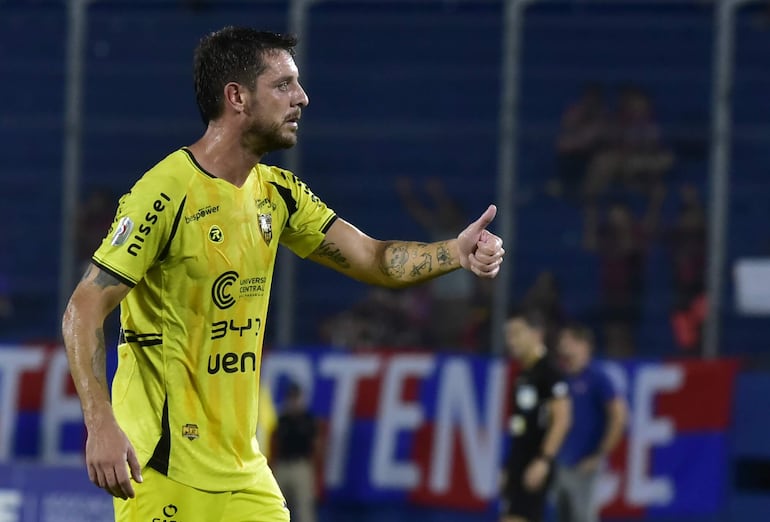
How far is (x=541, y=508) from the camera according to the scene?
1041 centimetres

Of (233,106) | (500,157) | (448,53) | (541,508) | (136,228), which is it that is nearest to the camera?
(136,228)

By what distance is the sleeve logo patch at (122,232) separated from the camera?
4473 mm

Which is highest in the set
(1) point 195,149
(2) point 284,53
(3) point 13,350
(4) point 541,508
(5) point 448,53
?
(5) point 448,53

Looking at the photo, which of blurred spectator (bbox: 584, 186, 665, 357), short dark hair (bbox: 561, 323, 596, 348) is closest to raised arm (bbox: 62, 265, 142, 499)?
short dark hair (bbox: 561, 323, 596, 348)

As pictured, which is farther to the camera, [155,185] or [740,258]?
[740,258]

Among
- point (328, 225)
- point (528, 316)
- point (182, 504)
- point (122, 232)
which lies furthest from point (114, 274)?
point (528, 316)

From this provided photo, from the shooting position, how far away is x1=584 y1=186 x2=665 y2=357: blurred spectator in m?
11.7

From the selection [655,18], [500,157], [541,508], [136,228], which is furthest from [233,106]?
[655,18]

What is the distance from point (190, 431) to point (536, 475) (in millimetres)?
5953

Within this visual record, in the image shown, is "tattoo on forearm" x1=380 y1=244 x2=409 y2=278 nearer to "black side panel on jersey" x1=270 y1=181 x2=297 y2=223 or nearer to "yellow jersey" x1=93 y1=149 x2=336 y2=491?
"black side panel on jersey" x1=270 y1=181 x2=297 y2=223

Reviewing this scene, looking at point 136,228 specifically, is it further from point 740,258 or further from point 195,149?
point 740,258

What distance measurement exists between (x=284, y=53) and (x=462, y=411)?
7134mm

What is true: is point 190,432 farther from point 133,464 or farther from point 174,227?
point 174,227

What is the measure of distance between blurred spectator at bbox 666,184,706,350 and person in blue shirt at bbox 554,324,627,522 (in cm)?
70
